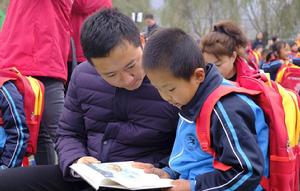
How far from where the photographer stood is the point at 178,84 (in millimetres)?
1877

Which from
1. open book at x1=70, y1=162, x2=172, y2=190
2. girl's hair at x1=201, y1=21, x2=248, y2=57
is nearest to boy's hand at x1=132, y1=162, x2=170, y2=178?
open book at x1=70, y1=162, x2=172, y2=190

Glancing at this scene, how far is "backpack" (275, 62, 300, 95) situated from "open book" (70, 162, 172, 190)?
4.26m

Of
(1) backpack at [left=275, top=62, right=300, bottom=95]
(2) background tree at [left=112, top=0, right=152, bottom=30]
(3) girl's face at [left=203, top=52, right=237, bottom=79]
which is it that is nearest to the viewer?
(3) girl's face at [left=203, top=52, right=237, bottom=79]

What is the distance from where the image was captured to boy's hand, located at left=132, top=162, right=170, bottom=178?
2.06m

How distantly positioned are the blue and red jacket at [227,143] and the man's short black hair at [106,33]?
0.37m

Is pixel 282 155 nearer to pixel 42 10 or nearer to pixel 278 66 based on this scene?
pixel 42 10

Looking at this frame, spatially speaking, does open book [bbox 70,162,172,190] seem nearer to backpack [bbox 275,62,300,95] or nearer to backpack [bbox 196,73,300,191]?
backpack [bbox 196,73,300,191]

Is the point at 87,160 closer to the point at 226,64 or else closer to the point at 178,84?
the point at 178,84

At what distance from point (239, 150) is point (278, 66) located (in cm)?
537

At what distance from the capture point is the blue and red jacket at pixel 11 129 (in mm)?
2621

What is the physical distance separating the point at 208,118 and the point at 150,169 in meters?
0.41

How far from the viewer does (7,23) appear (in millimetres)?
3080

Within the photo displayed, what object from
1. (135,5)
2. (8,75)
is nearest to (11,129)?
(8,75)

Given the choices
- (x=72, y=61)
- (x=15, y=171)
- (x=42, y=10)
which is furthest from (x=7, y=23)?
(x=15, y=171)
